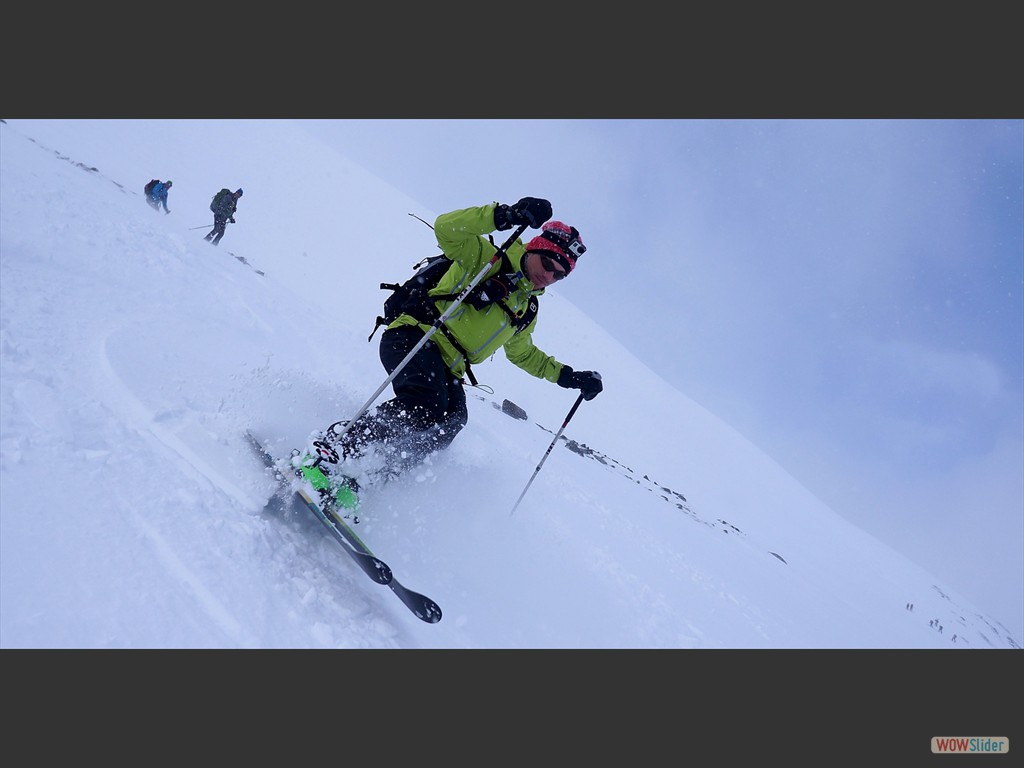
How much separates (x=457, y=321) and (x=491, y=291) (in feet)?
1.21

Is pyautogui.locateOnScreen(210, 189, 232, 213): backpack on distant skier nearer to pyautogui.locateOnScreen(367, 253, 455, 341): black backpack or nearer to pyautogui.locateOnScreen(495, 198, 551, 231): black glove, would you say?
pyautogui.locateOnScreen(367, 253, 455, 341): black backpack

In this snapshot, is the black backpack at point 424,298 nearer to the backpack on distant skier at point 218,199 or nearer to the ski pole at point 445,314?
the ski pole at point 445,314

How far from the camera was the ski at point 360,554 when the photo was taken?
2.98 meters

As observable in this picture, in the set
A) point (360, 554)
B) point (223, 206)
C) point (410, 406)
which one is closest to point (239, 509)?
point (360, 554)

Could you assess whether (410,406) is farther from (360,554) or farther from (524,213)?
(524,213)

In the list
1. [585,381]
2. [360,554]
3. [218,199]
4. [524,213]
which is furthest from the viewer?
[218,199]

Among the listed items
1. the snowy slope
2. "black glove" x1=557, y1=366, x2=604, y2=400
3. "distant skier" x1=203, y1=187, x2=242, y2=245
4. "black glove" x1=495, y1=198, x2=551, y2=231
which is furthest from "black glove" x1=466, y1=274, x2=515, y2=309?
"distant skier" x1=203, y1=187, x2=242, y2=245

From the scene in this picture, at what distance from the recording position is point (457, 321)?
4277mm

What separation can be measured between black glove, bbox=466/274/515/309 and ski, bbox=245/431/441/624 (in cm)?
189

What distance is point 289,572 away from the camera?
2994 millimetres

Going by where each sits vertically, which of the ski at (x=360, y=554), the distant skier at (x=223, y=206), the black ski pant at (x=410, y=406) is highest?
the distant skier at (x=223, y=206)

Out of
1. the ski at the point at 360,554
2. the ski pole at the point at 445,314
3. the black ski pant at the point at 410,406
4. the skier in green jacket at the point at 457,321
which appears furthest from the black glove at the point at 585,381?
the ski at the point at 360,554

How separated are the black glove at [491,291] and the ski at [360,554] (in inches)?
74.3

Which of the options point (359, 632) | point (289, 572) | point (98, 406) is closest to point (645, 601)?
point (359, 632)
